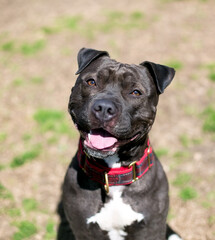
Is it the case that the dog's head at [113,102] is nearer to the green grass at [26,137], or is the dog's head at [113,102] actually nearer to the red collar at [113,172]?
the red collar at [113,172]

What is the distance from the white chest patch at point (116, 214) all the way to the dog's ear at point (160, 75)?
1.04 m

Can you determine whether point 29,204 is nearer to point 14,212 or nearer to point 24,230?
point 14,212

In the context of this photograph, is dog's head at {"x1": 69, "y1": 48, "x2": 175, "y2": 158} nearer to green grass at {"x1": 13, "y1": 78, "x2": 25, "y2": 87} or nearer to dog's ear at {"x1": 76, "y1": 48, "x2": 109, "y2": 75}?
dog's ear at {"x1": 76, "y1": 48, "x2": 109, "y2": 75}

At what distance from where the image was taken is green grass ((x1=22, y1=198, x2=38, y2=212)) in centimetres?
472

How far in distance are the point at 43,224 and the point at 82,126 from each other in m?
2.13

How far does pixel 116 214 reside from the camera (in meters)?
3.27

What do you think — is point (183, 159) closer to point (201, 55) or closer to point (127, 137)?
point (127, 137)

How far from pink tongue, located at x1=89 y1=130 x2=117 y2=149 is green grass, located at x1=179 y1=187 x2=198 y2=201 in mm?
2276

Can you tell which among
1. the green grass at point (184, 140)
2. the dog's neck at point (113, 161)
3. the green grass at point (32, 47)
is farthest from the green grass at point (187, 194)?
the green grass at point (32, 47)

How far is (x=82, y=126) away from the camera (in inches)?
118

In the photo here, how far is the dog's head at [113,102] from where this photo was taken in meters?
2.87

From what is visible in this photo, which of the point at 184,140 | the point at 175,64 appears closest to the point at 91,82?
the point at 184,140

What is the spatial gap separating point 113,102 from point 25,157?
120 inches

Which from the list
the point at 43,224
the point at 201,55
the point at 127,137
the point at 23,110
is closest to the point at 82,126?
the point at 127,137
